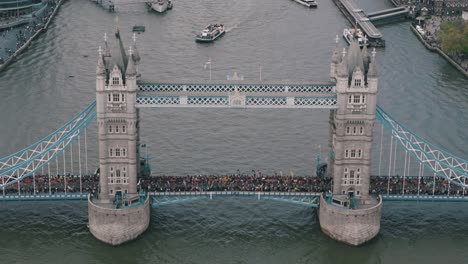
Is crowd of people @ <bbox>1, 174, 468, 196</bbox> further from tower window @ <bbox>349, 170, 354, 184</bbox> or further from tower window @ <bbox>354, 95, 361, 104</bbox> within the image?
tower window @ <bbox>354, 95, 361, 104</bbox>

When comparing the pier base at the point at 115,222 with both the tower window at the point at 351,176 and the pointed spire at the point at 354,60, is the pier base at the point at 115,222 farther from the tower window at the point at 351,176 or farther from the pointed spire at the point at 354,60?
the pointed spire at the point at 354,60

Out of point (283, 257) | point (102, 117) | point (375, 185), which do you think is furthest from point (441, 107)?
point (102, 117)

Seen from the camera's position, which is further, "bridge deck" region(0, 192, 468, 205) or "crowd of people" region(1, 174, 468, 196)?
"crowd of people" region(1, 174, 468, 196)

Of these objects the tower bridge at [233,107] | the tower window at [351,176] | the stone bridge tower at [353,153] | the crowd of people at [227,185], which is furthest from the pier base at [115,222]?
the tower window at [351,176]

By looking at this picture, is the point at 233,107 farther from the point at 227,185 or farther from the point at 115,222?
the point at 115,222

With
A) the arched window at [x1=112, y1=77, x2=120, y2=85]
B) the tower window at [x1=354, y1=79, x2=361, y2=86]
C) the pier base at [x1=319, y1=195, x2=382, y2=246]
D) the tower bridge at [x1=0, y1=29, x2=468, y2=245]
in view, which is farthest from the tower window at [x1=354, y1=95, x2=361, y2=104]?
the arched window at [x1=112, y1=77, x2=120, y2=85]

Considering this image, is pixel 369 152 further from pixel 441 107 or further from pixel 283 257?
pixel 441 107
